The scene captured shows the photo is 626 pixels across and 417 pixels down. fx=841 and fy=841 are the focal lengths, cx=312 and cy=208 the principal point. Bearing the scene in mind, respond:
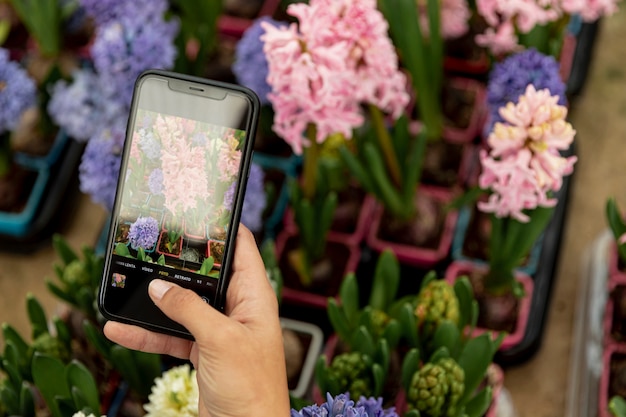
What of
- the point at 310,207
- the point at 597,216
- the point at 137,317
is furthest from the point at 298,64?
the point at 597,216

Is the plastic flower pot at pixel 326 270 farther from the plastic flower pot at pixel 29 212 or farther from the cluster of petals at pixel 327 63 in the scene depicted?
the plastic flower pot at pixel 29 212

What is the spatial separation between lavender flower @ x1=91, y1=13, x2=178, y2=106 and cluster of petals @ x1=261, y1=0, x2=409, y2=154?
0.97 ft

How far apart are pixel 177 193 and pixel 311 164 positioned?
1.43 ft

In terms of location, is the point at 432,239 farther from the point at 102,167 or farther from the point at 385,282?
the point at 102,167

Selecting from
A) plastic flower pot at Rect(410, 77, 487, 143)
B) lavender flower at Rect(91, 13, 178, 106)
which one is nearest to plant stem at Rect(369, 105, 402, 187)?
plastic flower pot at Rect(410, 77, 487, 143)

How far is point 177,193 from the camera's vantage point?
1.05m

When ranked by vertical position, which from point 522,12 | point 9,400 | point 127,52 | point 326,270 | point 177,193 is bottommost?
point 9,400

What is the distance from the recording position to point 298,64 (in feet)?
3.88

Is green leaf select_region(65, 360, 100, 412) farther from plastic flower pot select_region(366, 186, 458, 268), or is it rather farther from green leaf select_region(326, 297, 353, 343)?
plastic flower pot select_region(366, 186, 458, 268)

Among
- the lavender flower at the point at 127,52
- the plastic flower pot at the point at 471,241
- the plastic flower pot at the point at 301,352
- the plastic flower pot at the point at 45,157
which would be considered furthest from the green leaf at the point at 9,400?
Result: the plastic flower pot at the point at 471,241

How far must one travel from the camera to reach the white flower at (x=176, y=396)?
45.6 inches

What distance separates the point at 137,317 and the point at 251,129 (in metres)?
0.28

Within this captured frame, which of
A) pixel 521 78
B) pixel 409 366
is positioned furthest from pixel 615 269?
pixel 409 366

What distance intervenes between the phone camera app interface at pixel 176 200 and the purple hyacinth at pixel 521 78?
1.50 feet
